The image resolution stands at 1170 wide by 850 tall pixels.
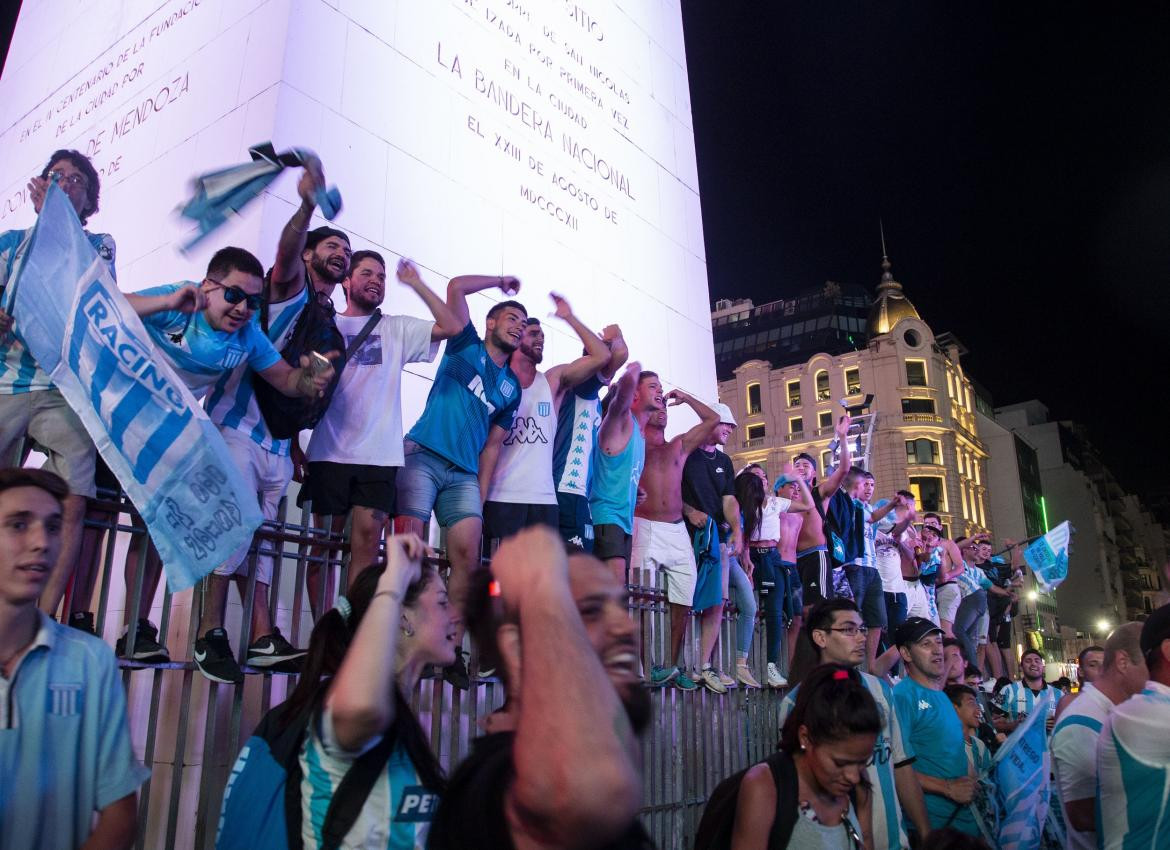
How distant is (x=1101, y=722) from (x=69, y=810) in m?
4.73

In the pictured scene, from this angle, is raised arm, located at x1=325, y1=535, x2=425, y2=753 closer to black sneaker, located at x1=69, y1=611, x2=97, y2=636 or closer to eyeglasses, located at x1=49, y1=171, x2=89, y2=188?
black sneaker, located at x1=69, y1=611, x2=97, y2=636

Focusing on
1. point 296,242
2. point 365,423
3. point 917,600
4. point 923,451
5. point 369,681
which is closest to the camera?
point 369,681

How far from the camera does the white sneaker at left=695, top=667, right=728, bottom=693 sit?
7207 millimetres

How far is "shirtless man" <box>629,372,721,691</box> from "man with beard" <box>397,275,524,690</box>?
1.76 m

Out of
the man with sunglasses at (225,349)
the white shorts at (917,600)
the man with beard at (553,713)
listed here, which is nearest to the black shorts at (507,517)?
the man with sunglasses at (225,349)

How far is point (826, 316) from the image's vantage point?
6247 centimetres

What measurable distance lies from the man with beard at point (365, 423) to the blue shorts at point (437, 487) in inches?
5.4

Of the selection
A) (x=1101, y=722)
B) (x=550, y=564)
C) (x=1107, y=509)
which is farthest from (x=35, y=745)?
(x=1107, y=509)

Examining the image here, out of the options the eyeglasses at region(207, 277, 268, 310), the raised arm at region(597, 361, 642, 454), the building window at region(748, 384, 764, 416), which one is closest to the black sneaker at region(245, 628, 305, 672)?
the eyeglasses at region(207, 277, 268, 310)

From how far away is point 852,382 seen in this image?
5459 centimetres

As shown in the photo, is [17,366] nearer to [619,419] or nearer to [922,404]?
[619,419]

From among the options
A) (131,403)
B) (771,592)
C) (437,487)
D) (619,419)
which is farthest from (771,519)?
(131,403)

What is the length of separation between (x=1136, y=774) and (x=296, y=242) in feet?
15.8

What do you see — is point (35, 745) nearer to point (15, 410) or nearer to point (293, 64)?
point (15, 410)
